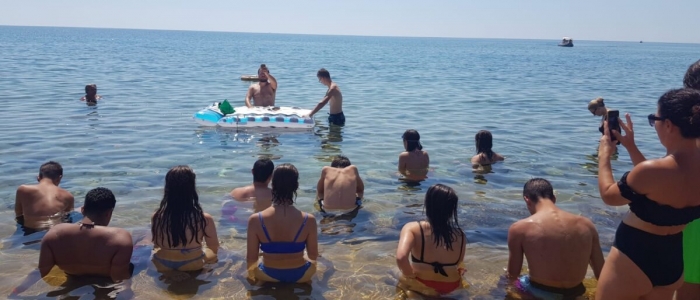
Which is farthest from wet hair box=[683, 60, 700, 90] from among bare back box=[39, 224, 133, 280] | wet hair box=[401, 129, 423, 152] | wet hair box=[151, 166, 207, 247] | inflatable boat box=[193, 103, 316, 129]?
inflatable boat box=[193, 103, 316, 129]

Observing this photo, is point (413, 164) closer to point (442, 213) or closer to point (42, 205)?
point (442, 213)

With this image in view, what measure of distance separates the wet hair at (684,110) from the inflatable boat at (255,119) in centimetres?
1014

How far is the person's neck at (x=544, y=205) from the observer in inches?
181

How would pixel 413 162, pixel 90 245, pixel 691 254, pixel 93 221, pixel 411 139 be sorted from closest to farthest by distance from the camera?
pixel 691 254
pixel 90 245
pixel 93 221
pixel 411 139
pixel 413 162

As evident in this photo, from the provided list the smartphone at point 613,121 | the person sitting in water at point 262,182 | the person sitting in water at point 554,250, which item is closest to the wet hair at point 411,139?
the person sitting in water at point 262,182

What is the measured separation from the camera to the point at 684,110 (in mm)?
3064

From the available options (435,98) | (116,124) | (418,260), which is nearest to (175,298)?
(418,260)

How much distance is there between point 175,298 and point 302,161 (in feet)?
18.6

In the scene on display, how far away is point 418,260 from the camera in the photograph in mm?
4656

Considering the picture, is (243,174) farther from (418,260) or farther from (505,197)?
(418,260)

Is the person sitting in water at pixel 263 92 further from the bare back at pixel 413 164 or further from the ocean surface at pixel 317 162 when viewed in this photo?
the bare back at pixel 413 164

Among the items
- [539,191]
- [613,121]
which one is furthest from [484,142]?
[613,121]

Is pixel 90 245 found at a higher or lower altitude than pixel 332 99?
lower

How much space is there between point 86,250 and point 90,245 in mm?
63
